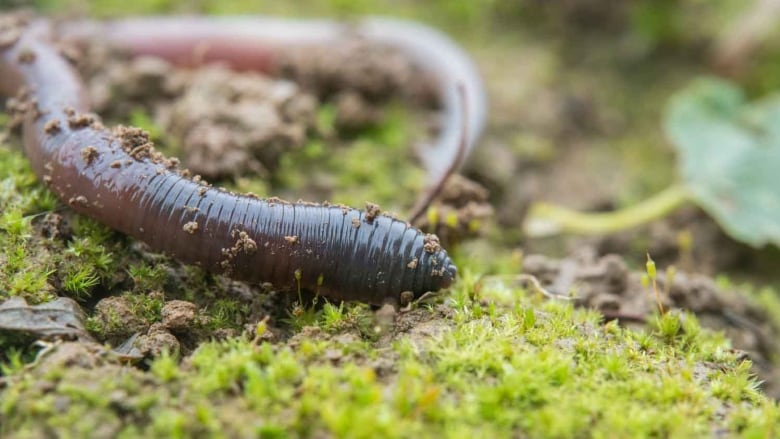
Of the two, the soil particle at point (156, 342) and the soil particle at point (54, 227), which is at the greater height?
the soil particle at point (54, 227)

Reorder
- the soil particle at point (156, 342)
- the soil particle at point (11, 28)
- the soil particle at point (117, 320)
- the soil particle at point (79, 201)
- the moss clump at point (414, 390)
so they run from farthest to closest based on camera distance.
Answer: the soil particle at point (11, 28), the soil particle at point (79, 201), the soil particle at point (117, 320), the soil particle at point (156, 342), the moss clump at point (414, 390)

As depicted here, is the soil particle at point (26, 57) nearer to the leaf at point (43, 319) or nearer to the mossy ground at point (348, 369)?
the mossy ground at point (348, 369)

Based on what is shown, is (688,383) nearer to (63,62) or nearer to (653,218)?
(653,218)

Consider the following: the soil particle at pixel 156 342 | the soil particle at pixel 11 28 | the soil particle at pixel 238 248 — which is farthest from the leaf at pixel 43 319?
the soil particle at pixel 11 28

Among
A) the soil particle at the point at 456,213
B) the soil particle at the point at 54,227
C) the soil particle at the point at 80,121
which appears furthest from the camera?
the soil particle at the point at 456,213

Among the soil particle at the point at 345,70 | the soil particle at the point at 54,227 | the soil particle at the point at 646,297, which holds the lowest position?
the soil particle at the point at 646,297

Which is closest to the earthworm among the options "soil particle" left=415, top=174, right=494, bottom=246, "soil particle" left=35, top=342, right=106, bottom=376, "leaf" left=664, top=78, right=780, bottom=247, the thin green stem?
"soil particle" left=35, top=342, right=106, bottom=376
